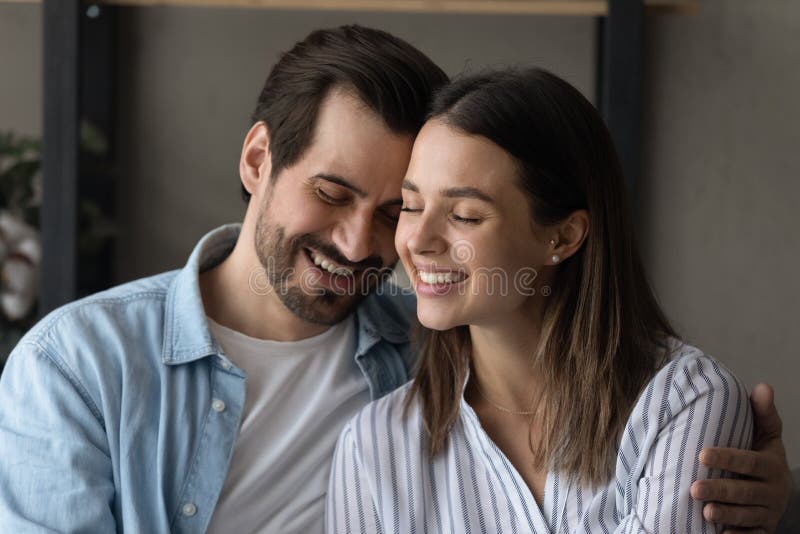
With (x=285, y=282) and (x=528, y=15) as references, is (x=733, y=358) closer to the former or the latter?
(x=528, y=15)

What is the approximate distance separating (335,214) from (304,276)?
12cm

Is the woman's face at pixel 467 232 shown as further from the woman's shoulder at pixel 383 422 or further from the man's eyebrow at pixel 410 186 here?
the woman's shoulder at pixel 383 422

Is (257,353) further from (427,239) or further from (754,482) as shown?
(754,482)

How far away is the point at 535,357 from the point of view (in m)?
1.39

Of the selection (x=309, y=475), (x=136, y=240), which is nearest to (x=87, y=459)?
(x=309, y=475)

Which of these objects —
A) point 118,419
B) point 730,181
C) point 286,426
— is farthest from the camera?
point 730,181

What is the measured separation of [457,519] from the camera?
4.41 feet

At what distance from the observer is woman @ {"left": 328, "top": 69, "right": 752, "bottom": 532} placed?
124 cm

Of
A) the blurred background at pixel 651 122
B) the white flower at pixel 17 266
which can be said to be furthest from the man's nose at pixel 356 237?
the blurred background at pixel 651 122

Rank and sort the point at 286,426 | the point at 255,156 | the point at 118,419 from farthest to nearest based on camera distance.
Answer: the point at 255,156
the point at 286,426
the point at 118,419

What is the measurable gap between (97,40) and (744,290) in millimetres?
1846

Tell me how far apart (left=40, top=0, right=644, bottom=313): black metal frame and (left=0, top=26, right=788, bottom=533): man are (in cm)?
62

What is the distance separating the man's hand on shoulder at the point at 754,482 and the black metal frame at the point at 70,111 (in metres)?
0.94

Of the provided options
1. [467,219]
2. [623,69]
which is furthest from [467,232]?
[623,69]
